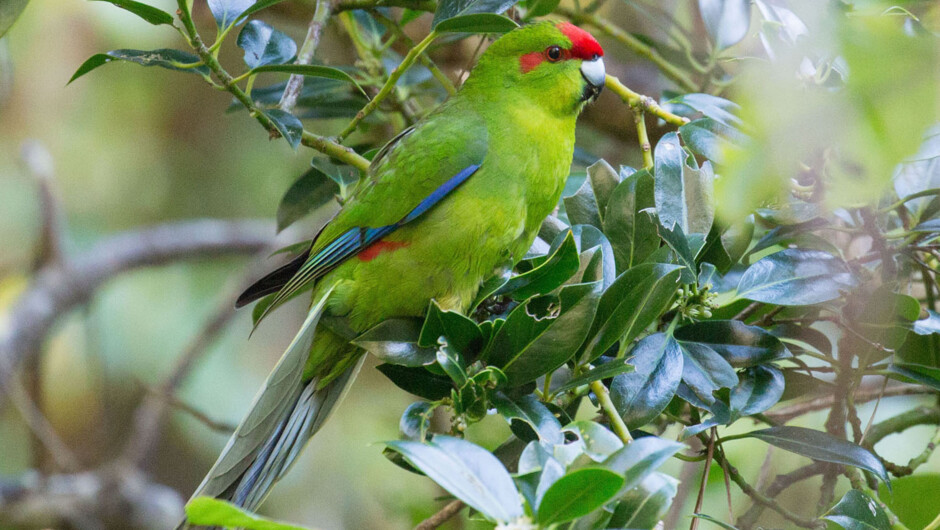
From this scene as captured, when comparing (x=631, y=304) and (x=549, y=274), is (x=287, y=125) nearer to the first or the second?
(x=549, y=274)

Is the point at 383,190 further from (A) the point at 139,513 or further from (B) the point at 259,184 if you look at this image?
(B) the point at 259,184

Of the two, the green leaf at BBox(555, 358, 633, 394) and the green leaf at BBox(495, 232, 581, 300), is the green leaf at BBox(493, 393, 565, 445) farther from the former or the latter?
the green leaf at BBox(495, 232, 581, 300)

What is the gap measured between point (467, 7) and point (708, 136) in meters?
0.50

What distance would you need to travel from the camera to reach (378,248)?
150 cm

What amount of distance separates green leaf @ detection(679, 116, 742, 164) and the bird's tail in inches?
28.9

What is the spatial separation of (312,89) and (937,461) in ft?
7.25

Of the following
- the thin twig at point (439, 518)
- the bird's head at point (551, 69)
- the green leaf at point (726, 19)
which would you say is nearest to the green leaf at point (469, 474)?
the thin twig at point (439, 518)

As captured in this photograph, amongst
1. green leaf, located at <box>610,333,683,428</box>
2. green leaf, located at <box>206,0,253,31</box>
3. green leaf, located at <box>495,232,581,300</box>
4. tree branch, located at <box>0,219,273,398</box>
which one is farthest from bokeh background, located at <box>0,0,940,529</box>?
green leaf, located at <box>610,333,683,428</box>

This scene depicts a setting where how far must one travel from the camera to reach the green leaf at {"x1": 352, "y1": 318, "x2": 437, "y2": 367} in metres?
1.09

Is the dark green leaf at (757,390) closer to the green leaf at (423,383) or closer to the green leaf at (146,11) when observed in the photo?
the green leaf at (423,383)

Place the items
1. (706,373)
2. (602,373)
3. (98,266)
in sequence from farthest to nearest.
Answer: (98,266) → (706,373) → (602,373)

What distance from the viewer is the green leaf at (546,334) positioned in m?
1.02

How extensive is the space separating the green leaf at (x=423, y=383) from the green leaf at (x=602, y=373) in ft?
0.66

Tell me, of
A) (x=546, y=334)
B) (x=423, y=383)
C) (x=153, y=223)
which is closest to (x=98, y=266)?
(x=153, y=223)
